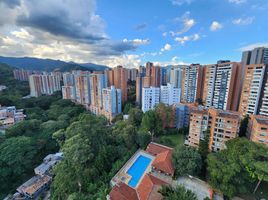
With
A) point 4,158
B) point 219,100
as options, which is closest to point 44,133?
point 4,158

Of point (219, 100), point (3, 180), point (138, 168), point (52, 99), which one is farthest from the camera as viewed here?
point (52, 99)

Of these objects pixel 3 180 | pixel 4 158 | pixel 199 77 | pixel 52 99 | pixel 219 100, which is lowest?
pixel 3 180

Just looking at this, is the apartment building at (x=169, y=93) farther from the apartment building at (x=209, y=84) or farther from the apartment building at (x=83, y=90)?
the apartment building at (x=83, y=90)

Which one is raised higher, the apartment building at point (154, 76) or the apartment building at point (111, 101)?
the apartment building at point (154, 76)

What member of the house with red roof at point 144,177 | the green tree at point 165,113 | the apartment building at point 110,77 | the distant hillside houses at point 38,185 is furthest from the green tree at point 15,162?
the apartment building at point 110,77

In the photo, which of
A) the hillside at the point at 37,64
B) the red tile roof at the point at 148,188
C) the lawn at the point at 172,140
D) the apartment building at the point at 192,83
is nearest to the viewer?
the red tile roof at the point at 148,188

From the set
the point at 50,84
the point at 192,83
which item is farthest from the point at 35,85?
the point at 192,83

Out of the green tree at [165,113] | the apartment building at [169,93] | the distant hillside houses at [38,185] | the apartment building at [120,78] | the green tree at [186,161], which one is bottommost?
the distant hillside houses at [38,185]

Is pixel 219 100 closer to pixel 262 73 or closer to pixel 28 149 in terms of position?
pixel 262 73
